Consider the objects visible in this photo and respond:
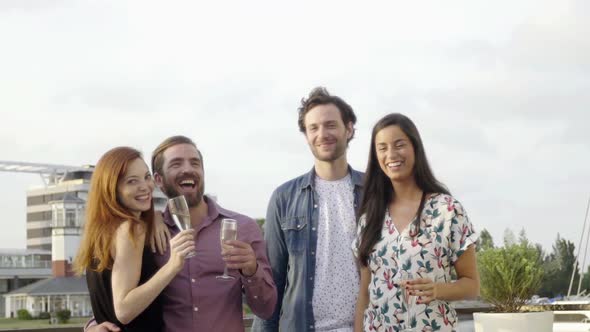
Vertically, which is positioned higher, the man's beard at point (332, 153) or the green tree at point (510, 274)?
the man's beard at point (332, 153)

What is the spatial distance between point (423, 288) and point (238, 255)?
676 mm

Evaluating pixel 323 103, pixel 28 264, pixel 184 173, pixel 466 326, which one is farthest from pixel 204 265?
pixel 28 264

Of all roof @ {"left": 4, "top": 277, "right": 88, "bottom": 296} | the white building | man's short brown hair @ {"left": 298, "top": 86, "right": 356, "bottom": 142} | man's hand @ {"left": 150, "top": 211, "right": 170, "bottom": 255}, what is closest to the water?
man's short brown hair @ {"left": 298, "top": 86, "right": 356, "bottom": 142}

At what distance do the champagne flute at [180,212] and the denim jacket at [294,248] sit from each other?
2.95 feet

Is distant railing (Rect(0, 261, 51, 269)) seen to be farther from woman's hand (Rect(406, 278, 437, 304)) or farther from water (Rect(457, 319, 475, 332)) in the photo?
woman's hand (Rect(406, 278, 437, 304))

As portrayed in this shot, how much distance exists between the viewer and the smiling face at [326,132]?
4070 millimetres

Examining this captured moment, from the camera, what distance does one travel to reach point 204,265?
350 cm

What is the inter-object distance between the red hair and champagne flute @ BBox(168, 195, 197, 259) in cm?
11

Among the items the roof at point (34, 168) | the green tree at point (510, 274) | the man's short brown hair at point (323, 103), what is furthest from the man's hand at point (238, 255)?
the roof at point (34, 168)

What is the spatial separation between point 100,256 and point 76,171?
4645 inches

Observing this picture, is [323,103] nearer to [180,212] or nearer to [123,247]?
[180,212]

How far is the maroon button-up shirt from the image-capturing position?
11.3 ft

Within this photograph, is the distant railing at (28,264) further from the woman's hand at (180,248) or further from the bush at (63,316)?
the woman's hand at (180,248)

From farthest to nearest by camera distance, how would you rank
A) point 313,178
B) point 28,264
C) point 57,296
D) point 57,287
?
point 28,264 < point 57,287 < point 57,296 < point 313,178
